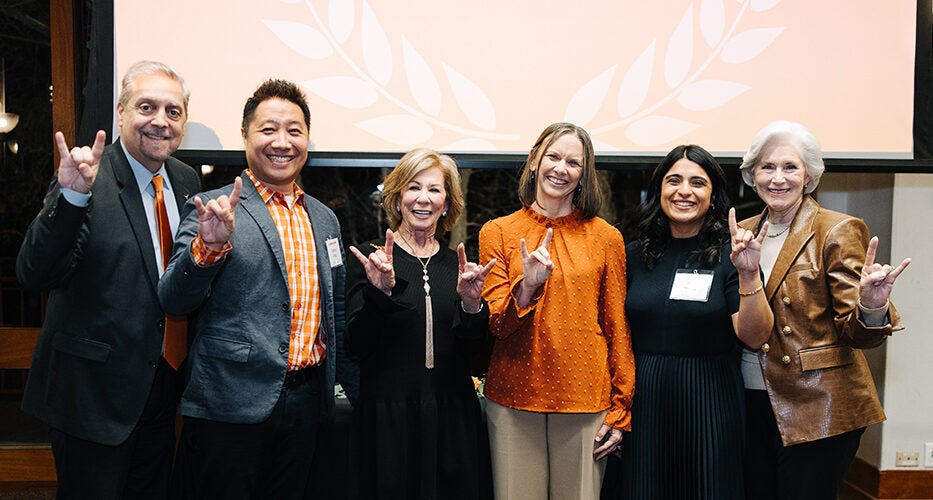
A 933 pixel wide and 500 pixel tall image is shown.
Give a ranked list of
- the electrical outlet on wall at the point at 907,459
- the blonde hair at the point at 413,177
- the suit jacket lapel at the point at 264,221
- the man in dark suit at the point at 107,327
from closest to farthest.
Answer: the man in dark suit at the point at 107,327 < the suit jacket lapel at the point at 264,221 < the blonde hair at the point at 413,177 < the electrical outlet on wall at the point at 907,459

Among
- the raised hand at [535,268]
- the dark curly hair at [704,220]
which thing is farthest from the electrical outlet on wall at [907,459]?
the raised hand at [535,268]

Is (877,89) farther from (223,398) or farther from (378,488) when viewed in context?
(223,398)

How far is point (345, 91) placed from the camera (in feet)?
8.76

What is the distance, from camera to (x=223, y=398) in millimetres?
1861

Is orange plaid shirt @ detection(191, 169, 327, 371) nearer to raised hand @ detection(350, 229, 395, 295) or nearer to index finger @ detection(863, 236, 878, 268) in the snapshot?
raised hand @ detection(350, 229, 395, 295)

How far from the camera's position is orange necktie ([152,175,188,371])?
1969mm

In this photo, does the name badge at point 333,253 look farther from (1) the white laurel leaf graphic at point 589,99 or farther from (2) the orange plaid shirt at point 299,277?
(1) the white laurel leaf graphic at point 589,99

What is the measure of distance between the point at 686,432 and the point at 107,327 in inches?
72.1

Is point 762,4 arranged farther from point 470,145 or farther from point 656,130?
point 470,145

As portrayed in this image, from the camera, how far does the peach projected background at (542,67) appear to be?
2643 millimetres

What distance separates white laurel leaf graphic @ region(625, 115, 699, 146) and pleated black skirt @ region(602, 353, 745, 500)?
1.03 meters

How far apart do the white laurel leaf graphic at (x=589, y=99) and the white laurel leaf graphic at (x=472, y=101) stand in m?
0.33

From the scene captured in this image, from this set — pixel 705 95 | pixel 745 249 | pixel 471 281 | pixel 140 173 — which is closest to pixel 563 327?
pixel 471 281

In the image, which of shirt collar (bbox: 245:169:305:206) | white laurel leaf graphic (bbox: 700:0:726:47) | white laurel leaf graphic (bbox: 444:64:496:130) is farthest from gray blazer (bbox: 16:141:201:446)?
white laurel leaf graphic (bbox: 700:0:726:47)
